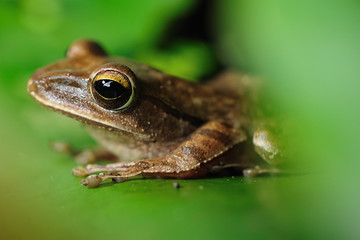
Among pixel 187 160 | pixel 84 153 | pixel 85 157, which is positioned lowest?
pixel 187 160

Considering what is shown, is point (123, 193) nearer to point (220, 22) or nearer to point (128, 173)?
point (128, 173)

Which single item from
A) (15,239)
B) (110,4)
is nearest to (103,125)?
(15,239)

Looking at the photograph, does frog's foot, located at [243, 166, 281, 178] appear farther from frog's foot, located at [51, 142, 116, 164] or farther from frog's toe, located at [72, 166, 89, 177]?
frog's foot, located at [51, 142, 116, 164]

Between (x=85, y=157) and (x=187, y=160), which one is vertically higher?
(x=85, y=157)

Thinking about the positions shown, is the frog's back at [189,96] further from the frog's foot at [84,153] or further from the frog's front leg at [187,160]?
the frog's foot at [84,153]

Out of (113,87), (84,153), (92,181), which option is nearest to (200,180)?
(92,181)

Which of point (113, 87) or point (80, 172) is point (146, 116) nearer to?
point (113, 87)
